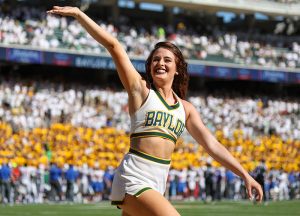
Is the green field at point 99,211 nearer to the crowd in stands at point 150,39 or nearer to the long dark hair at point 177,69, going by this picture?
the long dark hair at point 177,69

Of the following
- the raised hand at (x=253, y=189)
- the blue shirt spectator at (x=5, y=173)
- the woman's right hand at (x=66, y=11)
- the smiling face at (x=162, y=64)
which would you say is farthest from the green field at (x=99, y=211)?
the woman's right hand at (x=66, y=11)

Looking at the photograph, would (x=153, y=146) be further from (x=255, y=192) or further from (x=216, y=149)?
(x=255, y=192)

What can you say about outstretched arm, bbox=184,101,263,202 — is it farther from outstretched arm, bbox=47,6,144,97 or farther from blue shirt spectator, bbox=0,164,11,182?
blue shirt spectator, bbox=0,164,11,182

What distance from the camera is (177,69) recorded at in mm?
6965

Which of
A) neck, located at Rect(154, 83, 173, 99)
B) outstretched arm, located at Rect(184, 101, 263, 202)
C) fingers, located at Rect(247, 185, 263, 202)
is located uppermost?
neck, located at Rect(154, 83, 173, 99)

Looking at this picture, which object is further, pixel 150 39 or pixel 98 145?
pixel 150 39

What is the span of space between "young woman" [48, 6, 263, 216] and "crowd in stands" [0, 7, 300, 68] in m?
29.1

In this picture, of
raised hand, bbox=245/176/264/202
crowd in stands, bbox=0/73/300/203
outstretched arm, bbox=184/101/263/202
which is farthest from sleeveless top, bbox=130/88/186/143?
crowd in stands, bbox=0/73/300/203

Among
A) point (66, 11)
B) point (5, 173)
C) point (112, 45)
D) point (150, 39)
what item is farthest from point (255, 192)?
point (150, 39)

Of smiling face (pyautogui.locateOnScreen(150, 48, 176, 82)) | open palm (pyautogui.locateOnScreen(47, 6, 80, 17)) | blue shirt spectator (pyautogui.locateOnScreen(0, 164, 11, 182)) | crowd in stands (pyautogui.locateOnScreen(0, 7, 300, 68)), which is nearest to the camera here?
open palm (pyautogui.locateOnScreen(47, 6, 80, 17))

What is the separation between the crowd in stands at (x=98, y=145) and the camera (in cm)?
2912

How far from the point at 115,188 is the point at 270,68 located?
3993 cm

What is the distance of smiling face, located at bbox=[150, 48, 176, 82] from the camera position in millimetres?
6777

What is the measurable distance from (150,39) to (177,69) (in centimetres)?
3519
